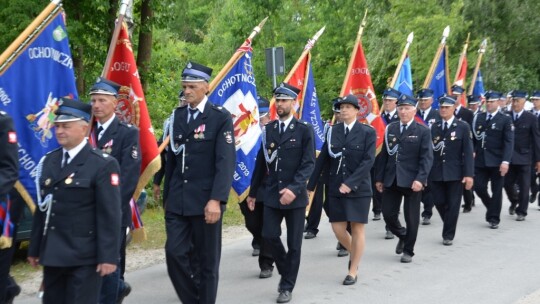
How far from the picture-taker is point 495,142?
496 inches

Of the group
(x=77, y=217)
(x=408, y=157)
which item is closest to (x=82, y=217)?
(x=77, y=217)

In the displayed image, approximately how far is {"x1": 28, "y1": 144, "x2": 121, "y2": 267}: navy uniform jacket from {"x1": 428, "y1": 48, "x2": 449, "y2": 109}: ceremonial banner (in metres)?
10.5

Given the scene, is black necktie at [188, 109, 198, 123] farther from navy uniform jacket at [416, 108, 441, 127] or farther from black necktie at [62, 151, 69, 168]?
navy uniform jacket at [416, 108, 441, 127]

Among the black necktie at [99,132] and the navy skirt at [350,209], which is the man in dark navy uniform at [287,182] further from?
the black necktie at [99,132]

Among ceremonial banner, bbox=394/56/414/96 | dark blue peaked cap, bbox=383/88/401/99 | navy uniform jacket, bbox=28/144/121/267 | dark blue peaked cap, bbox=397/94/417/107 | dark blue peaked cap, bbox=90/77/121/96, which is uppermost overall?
ceremonial banner, bbox=394/56/414/96

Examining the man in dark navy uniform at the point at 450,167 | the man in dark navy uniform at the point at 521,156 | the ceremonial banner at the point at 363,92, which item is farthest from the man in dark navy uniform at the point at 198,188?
the man in dark navy uniform at the point at 521,156

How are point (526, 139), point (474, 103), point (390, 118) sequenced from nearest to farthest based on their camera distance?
point (390, 118) → point (526, 139) → point (474, 103)

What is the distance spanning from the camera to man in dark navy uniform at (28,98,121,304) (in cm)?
503

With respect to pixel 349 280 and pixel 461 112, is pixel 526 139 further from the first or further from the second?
pixel 349 280

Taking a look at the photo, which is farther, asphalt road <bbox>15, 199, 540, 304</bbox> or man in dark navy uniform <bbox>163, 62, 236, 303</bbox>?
asphalt road <bbox>15, 199, 540, 304</bbox>

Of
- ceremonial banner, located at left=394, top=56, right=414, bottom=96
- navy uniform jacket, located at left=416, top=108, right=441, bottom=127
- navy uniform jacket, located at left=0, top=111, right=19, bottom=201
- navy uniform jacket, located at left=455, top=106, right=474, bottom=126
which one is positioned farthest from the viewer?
navy uniform jacket, located at left=455, top=106, right=474, bottom=126

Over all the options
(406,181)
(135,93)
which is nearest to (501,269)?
(406,181)

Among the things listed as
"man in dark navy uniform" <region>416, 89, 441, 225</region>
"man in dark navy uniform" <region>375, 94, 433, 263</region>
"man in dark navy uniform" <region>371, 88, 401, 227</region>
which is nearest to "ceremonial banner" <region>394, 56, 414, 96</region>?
"man in dark navy uniform" <region>416, 89, 441, 225</region>

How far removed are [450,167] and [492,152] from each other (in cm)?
202
